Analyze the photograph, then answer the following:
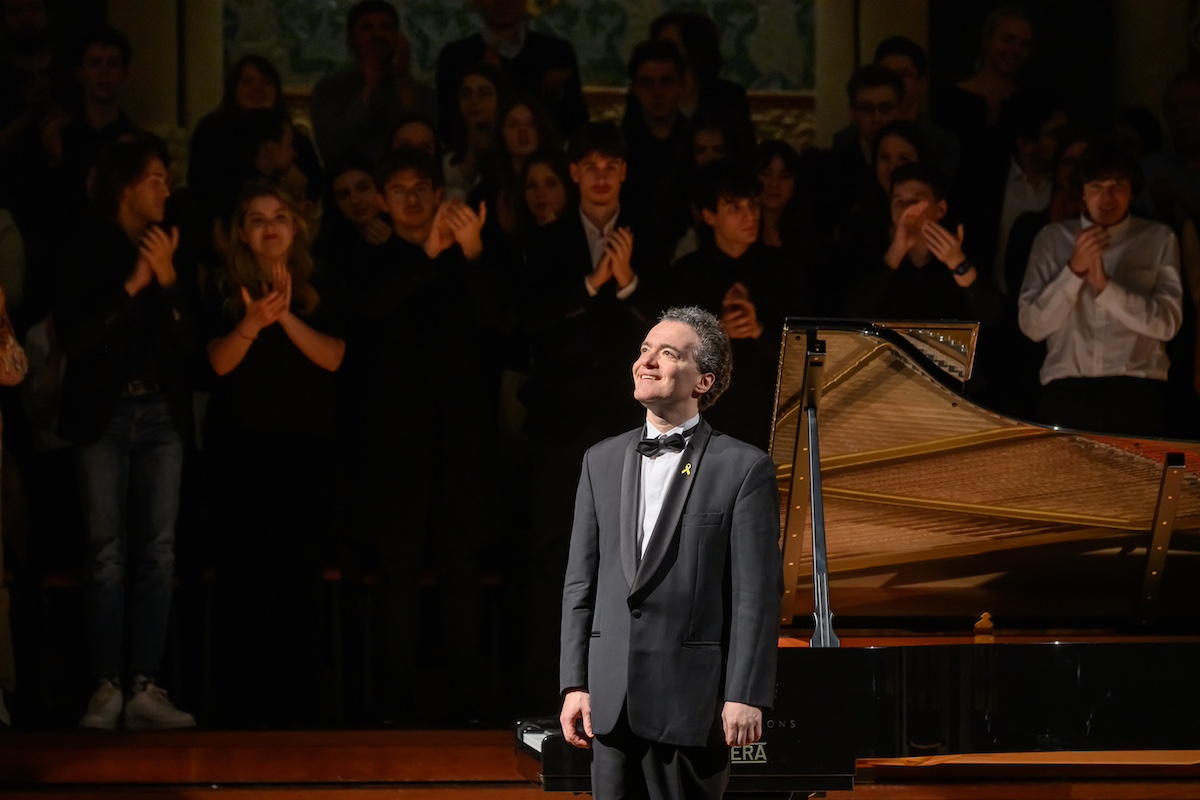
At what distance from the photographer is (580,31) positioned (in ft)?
17.1

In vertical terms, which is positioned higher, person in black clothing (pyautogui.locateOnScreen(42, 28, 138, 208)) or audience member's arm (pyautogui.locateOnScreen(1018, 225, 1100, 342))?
person in black clothing (pyautogui.locateOnScreen(42, 28, 138, 208))

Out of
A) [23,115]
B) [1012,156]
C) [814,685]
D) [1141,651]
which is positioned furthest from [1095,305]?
[23,115]

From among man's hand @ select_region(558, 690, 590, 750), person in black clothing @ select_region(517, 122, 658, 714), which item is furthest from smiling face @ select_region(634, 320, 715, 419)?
person in black clothing @ select_region(517, 122, 658, 714)

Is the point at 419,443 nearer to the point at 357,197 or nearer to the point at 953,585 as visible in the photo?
the point at 357,197

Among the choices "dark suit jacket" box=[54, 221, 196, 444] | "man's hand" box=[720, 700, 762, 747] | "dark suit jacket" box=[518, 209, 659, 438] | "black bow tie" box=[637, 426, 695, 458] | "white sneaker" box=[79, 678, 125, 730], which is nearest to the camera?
"man's hand" box=[720, 700, 762, 747]

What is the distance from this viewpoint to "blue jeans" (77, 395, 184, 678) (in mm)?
4188

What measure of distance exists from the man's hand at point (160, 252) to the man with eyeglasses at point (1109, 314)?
110 inches

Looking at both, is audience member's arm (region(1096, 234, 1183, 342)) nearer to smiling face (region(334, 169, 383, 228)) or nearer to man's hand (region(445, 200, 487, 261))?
man's hand (region(445, 200, 487, 261))

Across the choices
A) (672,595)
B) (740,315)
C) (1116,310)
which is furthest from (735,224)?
(672,595)

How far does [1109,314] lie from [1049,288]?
0.21m

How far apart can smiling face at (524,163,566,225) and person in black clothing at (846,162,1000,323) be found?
105cm

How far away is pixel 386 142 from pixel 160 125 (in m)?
0.77

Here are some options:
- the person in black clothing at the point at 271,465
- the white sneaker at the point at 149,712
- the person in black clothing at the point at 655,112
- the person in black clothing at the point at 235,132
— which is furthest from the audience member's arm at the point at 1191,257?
the white sneaker at the point at 149,712

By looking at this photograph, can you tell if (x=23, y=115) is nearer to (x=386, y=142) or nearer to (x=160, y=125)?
(x=160, y=125)
